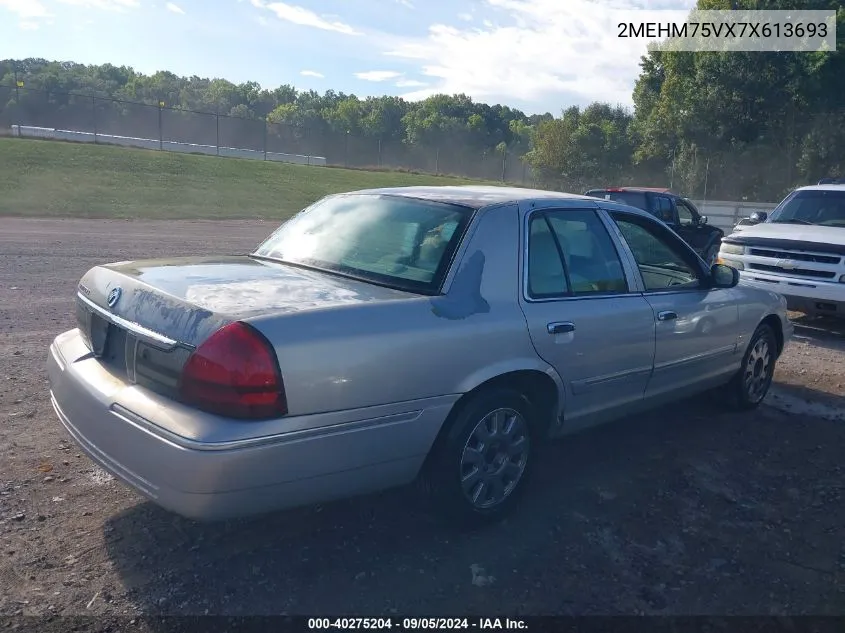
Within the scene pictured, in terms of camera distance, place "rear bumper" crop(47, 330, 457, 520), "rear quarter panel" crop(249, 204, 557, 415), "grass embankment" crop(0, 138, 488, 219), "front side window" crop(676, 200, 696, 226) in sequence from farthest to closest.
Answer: "grass embankment" crop(0, 138, 488, 219) → "front side window" crop(676, 200, 696, 226) → "rear quarter panel" crop(249, 204, 557, 415) → "rear bumper" crop(47, 330, 457, 520)

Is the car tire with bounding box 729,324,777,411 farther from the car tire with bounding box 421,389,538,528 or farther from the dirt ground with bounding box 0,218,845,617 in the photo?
the car tire with bounding box 421,389,538,528

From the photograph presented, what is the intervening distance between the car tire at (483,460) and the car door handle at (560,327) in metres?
0.38

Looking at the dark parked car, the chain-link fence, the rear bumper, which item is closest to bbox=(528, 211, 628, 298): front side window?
the rear bumper

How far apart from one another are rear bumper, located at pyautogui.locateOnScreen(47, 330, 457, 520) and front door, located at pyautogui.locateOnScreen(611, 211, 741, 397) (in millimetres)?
1858

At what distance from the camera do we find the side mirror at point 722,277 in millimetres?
5211

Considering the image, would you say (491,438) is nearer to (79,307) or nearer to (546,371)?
(546,371)

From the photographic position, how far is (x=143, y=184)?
1159 inches

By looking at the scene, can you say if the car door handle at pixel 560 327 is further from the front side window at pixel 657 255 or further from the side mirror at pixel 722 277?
the side mirror at pixel 722 277

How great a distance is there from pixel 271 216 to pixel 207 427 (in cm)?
2556

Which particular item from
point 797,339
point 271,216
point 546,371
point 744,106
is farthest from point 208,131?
Answer: point 546,371

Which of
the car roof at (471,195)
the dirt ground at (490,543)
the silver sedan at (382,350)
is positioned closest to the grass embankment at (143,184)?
the car roof at (471,195)

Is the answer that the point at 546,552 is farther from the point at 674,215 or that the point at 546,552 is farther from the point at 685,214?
the point at 685,214

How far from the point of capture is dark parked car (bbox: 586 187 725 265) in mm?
15664

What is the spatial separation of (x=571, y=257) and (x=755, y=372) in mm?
2505
